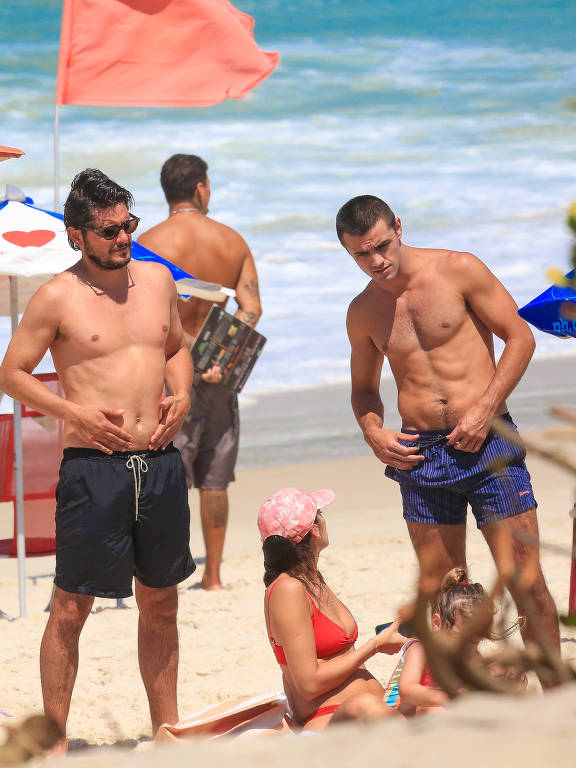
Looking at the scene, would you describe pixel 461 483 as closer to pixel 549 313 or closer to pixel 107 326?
pixel 549 313

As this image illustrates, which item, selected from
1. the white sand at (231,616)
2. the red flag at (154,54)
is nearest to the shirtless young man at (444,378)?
the white sand at (231,616)

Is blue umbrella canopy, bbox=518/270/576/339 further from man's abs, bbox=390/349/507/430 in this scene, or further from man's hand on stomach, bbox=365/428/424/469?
man's hand on stomach, bbox=365/428/424/469

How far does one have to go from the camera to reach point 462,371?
4.12 metres

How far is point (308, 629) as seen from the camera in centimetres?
327

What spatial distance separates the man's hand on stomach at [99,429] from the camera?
3.67 metres

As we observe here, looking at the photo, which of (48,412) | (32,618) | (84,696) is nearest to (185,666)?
(84,696)

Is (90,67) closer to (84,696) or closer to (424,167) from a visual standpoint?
(84,696)

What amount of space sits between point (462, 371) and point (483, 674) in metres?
2.77

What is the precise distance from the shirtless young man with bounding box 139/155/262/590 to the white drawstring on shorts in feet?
7.61

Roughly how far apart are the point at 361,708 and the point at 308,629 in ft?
0.97

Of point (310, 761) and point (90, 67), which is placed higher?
point (90, 67)

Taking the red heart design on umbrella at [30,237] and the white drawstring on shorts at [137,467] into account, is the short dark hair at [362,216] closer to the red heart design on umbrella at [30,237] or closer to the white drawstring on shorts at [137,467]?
the white drawstring on shorts at [137,467]

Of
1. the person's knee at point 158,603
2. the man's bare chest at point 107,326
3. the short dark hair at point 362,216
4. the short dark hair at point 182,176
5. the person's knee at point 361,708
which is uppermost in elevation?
the short dark hair at point 182,176

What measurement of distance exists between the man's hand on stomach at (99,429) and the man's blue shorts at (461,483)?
1092 millimetres
